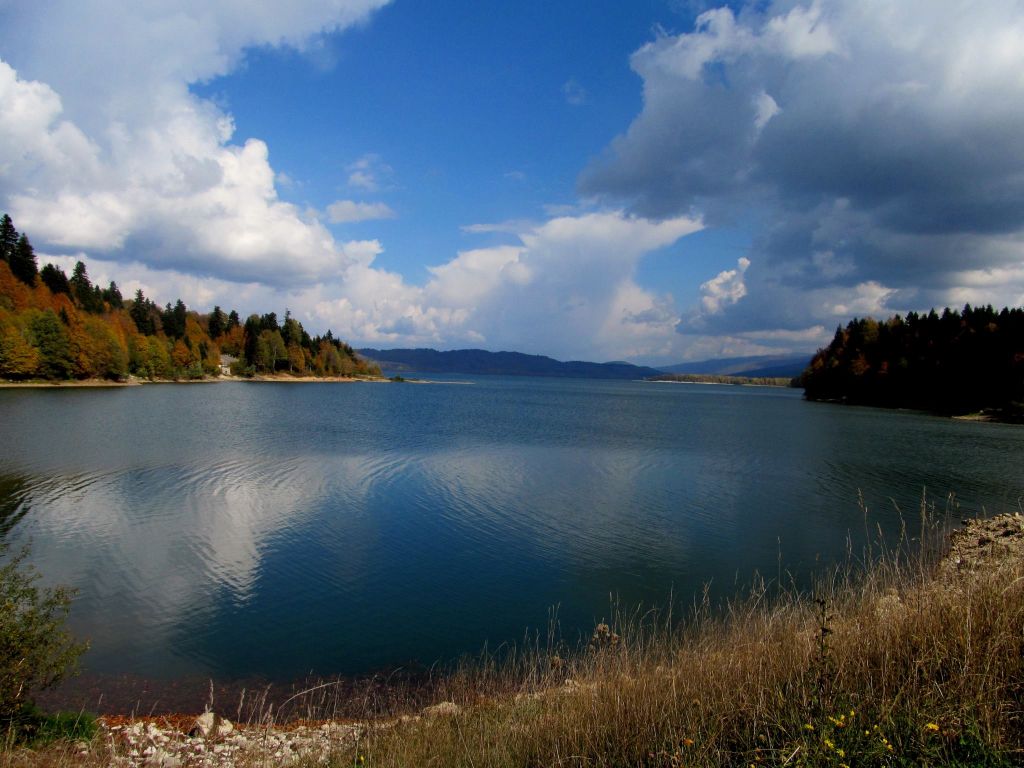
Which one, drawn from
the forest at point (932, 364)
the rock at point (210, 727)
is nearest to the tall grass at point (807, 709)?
the rock at point (210, 727)

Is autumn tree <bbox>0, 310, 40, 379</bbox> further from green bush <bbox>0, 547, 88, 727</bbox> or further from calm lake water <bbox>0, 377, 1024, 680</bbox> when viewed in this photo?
green bush <bbox>0, 547, 88, 727</bbox>

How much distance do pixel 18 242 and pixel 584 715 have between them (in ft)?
456

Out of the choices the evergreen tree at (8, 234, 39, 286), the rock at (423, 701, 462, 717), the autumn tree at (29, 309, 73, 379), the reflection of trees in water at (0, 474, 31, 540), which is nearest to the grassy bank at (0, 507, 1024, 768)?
the rock at (423, 701, 462, 717)

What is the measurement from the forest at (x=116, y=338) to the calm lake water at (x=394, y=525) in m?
49.9

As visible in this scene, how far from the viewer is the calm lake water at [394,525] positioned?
38.3ft

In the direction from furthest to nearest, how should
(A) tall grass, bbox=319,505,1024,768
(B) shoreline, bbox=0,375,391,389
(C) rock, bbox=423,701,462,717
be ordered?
(B) shoreline, bbox=0,375,391,389 → (C) rock, bbox=423,701,462,717 → (A) tall grass, bbox=319,505,1024,768

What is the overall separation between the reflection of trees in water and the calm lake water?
14cm

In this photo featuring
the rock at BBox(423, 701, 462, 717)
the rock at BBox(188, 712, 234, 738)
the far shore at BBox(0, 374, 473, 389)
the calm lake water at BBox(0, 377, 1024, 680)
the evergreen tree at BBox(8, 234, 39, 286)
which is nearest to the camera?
the rock at BBox(423, 701, 462, 717)

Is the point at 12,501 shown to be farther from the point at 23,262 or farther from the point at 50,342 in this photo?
the point at 23,262

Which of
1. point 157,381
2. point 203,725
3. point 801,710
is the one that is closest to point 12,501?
point 203,725

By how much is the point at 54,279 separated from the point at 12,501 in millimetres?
117682

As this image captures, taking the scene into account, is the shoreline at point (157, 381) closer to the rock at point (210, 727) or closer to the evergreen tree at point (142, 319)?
the evergreen tree at point (142, 319)

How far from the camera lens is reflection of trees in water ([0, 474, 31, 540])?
57.3 ft

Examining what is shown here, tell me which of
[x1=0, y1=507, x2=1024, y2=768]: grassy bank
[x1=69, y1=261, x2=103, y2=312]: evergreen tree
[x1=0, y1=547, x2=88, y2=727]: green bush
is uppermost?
[x1=69, y1=261, x2=103, y2=312]: evergreen tree
